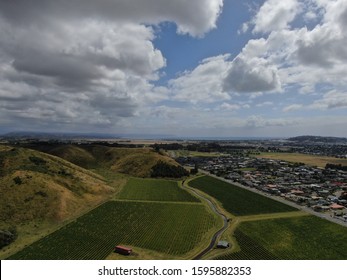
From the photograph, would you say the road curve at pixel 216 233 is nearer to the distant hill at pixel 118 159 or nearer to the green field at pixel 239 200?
the green field at pixel 239 200

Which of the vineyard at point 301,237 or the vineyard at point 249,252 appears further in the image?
the vineyard at point 301,237

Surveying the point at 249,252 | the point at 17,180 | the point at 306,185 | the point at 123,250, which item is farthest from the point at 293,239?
the point at 306,185

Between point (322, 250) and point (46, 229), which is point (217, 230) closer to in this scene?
point (322, 250)

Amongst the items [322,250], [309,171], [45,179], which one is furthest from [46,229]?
[309,171]

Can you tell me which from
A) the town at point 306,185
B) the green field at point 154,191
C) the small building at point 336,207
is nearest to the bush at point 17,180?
the green field at point 154,191

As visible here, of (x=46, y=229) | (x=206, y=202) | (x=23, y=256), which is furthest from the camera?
(x=206, y=202)

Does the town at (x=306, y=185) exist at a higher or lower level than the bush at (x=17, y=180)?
lower

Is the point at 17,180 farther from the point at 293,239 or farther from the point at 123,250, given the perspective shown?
the point at 293,239
